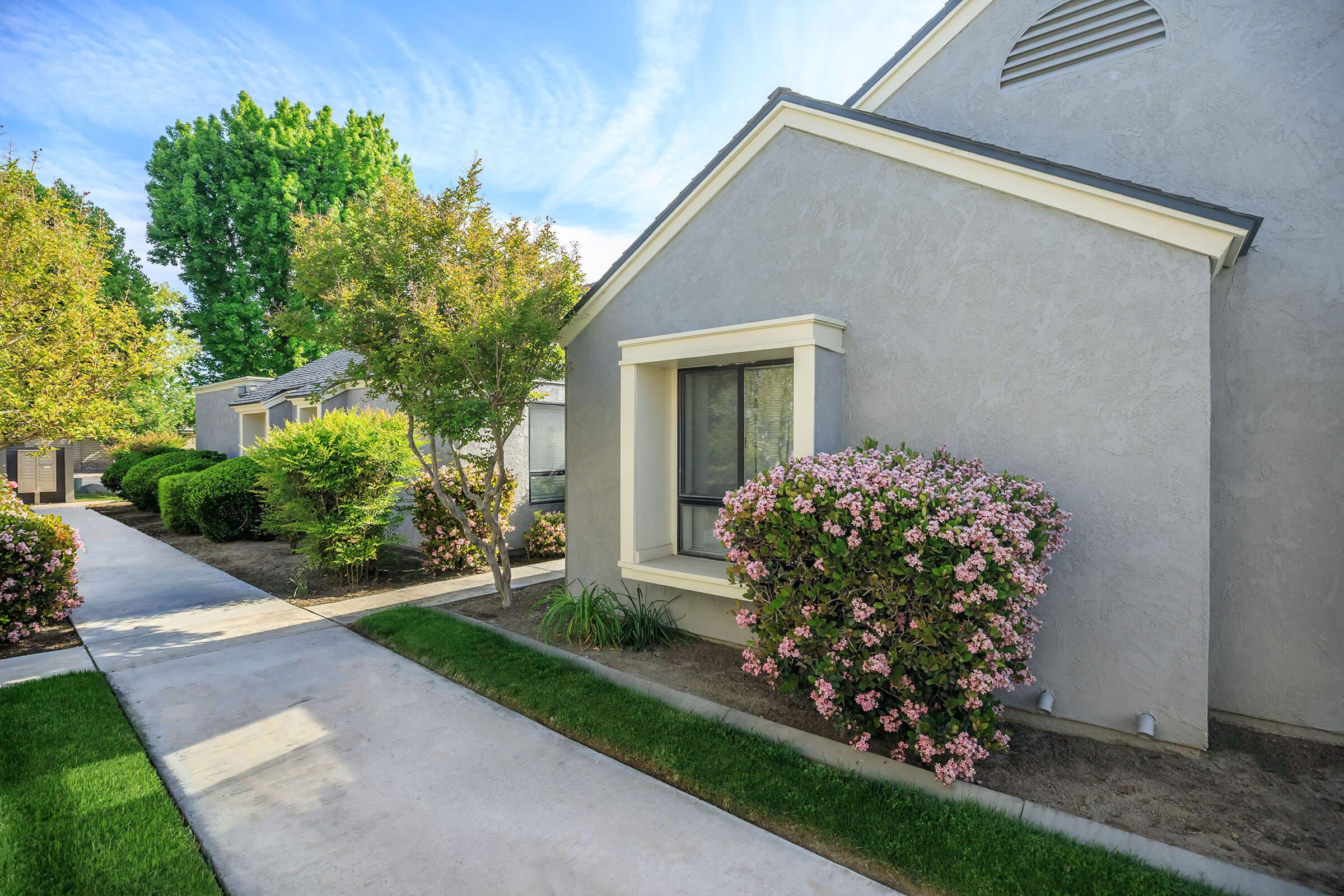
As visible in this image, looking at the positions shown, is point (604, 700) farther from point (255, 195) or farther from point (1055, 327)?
point (255, 195)

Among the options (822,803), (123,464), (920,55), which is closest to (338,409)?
(920,55)

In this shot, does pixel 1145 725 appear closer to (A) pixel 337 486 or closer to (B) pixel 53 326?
(A) pixel 337 486

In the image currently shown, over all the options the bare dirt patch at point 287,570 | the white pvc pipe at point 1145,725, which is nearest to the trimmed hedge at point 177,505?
the bare dirt patch at point 287,570

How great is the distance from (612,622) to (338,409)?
795cm

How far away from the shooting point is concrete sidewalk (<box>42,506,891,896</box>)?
3012 mm

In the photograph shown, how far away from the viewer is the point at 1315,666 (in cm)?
431

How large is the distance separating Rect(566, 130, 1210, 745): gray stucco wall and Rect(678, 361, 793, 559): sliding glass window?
0.58 m

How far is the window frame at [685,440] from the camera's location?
6.04m

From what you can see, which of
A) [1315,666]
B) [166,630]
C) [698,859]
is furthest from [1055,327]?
[166,630]

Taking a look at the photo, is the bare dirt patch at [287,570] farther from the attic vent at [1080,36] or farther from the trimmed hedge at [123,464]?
the attic vent at [1080,36]

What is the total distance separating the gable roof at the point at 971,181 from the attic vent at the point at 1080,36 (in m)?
0.99

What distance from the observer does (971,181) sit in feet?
15.5

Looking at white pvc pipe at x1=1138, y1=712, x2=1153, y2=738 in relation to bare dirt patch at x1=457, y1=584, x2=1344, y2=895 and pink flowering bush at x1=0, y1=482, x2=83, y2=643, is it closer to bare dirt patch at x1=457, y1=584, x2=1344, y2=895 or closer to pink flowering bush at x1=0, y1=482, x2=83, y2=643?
bare dirt patch at x1=457, y1=584, x2=1344, y2=895

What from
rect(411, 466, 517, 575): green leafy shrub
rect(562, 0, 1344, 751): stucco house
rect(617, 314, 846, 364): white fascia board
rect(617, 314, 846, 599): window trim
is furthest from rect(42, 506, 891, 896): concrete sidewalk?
rect(617, 314, 846, 364): white fascia board
